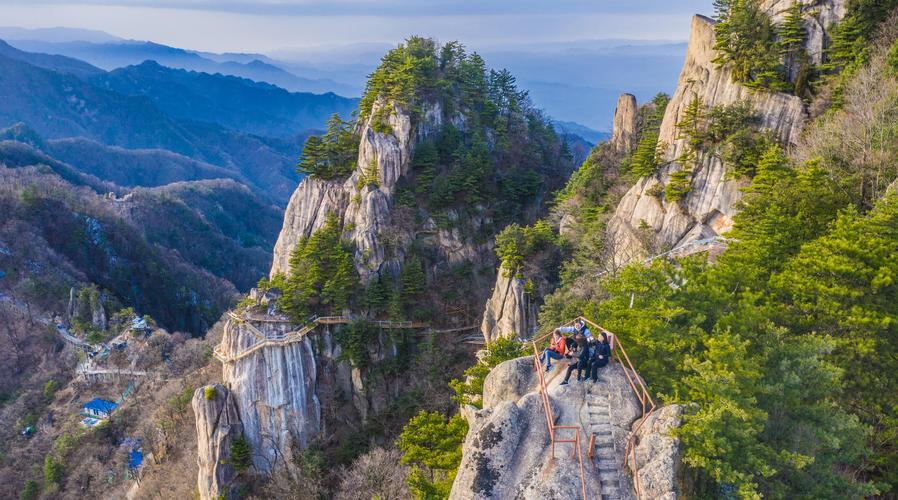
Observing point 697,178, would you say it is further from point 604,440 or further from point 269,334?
point 269,334

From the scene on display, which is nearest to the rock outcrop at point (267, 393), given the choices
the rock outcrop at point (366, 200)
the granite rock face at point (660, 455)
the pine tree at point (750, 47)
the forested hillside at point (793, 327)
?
the rock outcrop at point (366, 200)

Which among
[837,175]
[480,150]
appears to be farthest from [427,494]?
[480,150]

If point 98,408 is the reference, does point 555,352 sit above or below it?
above

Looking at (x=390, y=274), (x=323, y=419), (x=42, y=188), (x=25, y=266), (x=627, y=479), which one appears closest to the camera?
(x=627, y=479)

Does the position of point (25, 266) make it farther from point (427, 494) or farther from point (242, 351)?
point (427, 494)

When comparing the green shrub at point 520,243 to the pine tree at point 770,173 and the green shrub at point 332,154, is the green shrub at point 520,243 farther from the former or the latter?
the green shrub at point 332,154

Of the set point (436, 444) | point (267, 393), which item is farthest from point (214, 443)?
point (436, 444)

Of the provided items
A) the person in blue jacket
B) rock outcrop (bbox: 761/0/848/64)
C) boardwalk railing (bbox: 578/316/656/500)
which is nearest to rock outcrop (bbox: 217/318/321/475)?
the person in blue jacket
